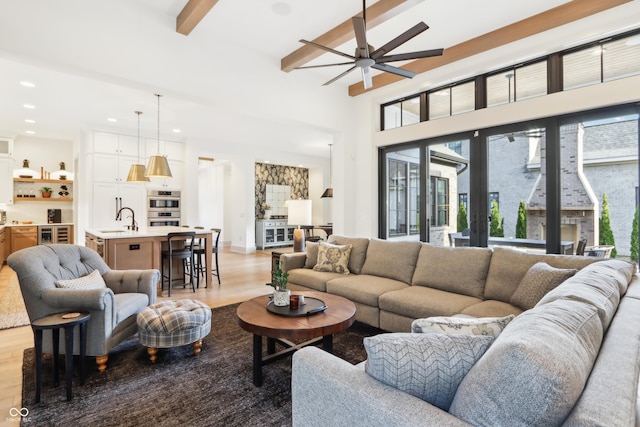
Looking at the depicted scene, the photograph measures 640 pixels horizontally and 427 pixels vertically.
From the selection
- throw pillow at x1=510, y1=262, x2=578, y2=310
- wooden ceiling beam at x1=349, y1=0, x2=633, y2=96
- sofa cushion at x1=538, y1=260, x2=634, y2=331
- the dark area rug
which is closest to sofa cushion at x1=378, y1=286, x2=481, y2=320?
throw pillow at x1=510, y1=262, x2=578, y2=310

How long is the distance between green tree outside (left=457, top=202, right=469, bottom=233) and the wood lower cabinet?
8583mm

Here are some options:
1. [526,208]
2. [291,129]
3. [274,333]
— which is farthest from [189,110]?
[526,208]

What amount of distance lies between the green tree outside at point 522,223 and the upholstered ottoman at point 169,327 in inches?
147

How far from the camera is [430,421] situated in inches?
34.7

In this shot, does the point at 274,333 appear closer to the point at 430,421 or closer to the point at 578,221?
the point at 430,421

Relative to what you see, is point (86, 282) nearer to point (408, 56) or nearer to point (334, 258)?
point (334, 258)

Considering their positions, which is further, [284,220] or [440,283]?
[284,220]

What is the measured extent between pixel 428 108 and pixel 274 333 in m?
4.07

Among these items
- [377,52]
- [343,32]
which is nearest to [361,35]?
[377,52]

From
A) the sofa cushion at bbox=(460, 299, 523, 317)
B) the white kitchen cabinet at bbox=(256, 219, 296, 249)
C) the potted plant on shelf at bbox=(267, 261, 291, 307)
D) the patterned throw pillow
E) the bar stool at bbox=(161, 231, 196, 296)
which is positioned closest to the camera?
the sofa cushion at bbox=(460, 299, 523, 317)

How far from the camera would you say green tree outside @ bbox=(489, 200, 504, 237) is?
13.9 feet

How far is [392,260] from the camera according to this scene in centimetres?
366

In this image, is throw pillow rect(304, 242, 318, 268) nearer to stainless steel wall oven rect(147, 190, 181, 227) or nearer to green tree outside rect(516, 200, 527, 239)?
green tree outside rect(516, 200, 527, 239)

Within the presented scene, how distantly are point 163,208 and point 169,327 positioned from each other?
5.57 m
